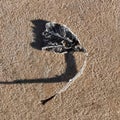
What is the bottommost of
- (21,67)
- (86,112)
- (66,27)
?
(86,112)

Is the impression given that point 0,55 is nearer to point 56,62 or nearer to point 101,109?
point 56,62

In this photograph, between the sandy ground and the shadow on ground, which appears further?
the shadow on ground

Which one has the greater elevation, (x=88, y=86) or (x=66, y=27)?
(x=66, y=27)

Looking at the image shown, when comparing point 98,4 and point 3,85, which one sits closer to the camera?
point 3,85

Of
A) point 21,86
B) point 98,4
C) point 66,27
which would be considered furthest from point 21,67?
point 98,4

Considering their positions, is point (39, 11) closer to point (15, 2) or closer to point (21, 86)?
point (15, 2)

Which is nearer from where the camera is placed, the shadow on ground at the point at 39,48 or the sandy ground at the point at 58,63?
the sandy ground at the point at 58,63

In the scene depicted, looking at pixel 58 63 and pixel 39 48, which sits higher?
pixel 39 48
